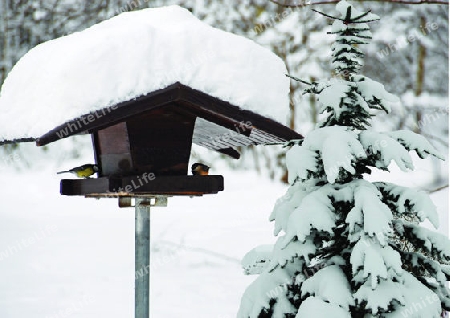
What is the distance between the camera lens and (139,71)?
2.86 m

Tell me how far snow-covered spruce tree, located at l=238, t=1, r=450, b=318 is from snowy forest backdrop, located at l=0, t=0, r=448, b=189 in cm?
Result: 739

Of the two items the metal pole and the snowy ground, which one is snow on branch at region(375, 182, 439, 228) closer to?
the metal pole

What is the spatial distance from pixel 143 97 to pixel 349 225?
1286 millimetres

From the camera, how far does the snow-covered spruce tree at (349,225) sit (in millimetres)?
2645

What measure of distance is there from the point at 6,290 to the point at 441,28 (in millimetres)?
10025

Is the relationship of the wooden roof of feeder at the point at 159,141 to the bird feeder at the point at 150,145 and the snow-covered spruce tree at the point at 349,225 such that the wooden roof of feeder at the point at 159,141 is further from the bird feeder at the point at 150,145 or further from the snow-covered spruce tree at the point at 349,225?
the snow-covered spruce tree at the point at 349,225

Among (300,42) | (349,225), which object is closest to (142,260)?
(349,225)

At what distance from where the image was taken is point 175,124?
11.2 ft

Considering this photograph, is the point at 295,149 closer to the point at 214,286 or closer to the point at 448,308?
the point at 448,308

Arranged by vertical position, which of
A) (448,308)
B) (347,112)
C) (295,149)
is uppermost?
(347,112)

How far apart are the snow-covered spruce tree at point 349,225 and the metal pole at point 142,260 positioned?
824mm

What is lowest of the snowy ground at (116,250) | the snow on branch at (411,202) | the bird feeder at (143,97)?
the snowy ground at (116,250)

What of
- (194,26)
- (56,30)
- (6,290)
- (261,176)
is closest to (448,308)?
(194,26)

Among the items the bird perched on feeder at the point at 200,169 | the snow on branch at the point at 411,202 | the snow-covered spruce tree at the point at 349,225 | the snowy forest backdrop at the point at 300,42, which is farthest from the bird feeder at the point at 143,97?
the snowy forest backdrop at the point at 300,42
